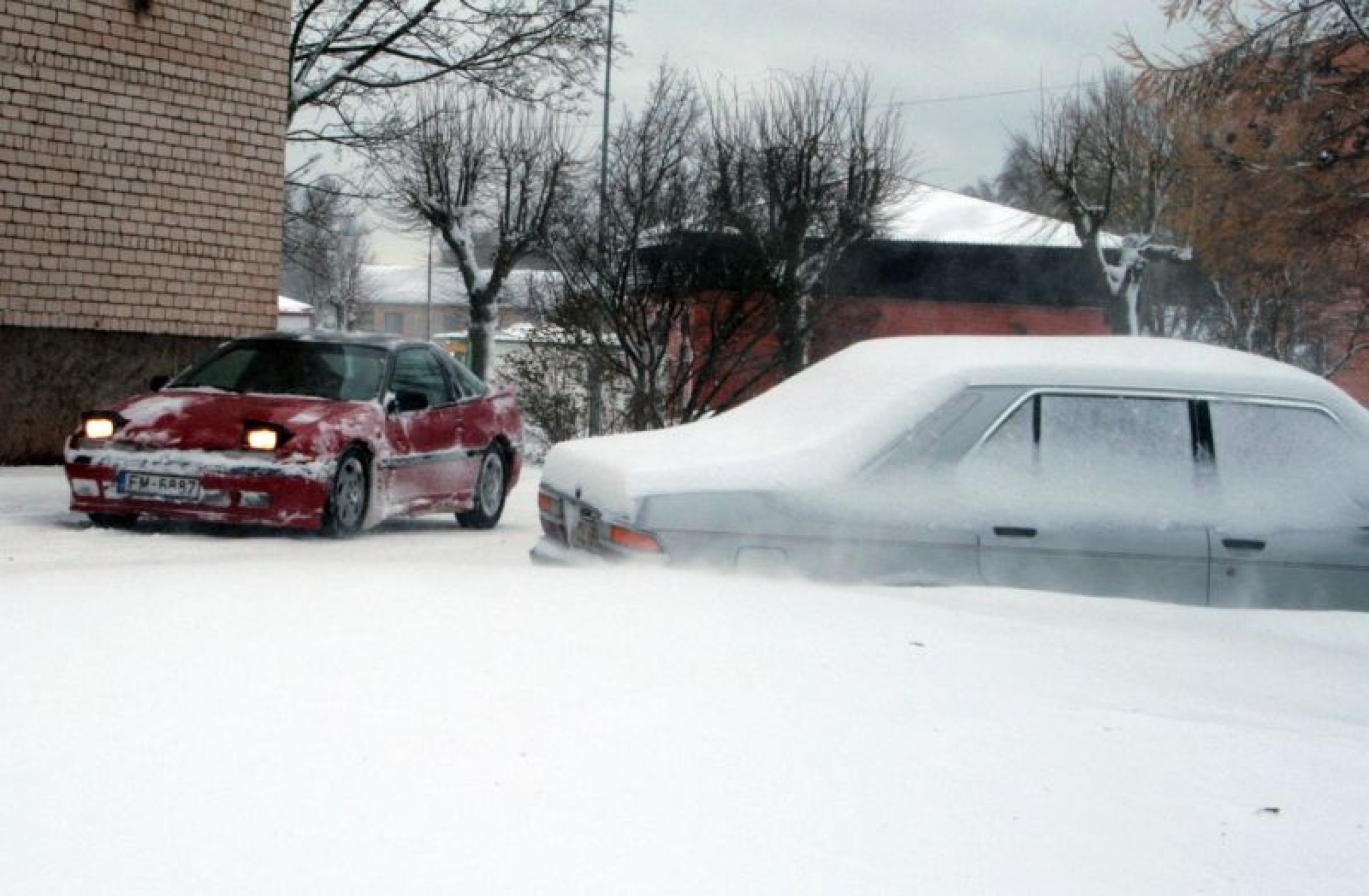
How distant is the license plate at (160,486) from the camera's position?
10.9m

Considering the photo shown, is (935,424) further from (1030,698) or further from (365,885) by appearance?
(365,885)

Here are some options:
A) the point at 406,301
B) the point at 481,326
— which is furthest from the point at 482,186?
the point at 406,301

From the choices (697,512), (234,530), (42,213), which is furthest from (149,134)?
(697,512)

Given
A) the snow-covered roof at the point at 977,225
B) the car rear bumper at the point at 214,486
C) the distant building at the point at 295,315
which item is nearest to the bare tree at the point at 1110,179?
the snow-covered roof at the point at 977,225

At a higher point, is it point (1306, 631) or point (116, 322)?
point (116, 322)

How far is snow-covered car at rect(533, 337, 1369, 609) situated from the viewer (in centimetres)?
614

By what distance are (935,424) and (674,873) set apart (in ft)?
11.2

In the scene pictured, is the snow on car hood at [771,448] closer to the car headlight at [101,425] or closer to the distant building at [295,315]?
the car headlight at [101,425]

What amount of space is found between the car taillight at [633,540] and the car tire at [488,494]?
23.2 feet

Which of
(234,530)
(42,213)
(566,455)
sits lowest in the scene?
(234,530)

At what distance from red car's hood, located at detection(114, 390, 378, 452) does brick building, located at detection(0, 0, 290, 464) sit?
576cm

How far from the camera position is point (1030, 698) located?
446cm

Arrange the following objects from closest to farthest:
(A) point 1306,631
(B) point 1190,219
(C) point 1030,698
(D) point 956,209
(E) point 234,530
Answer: (C) point 1030,698, (A) point 1306,631, (E) point 234,530, (B) point 1190,219, (D) point 956,209

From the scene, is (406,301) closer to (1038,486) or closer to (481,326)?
(481,326)
